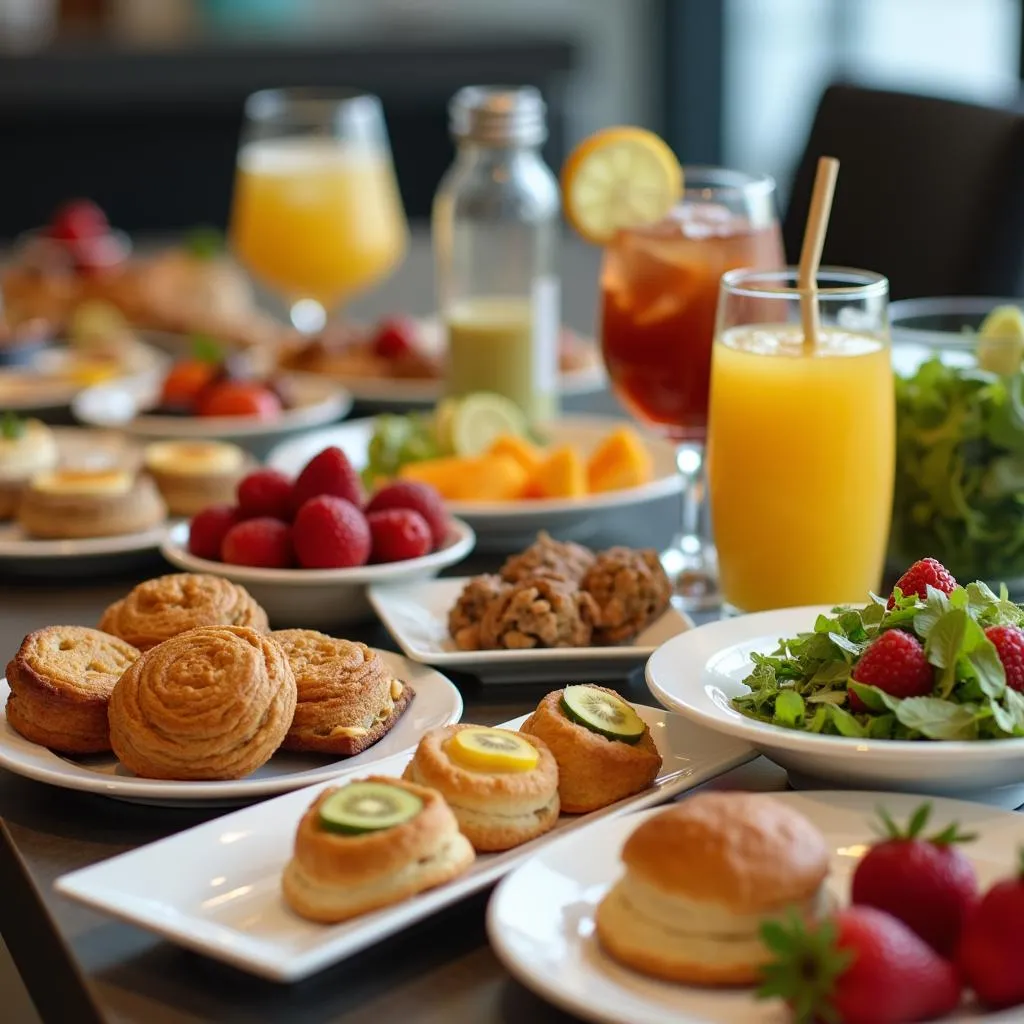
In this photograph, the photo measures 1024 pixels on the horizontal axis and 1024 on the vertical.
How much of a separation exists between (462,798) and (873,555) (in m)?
0.58

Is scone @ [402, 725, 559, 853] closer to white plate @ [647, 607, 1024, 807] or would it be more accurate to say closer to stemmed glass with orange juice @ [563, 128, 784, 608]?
white plate @ [647, 607, 1024, 807]

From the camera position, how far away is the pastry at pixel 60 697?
110 cm

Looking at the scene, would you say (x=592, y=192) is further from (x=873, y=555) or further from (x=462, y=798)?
(x=462, y=798)

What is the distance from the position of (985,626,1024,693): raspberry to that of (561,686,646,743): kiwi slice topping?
0.75ft

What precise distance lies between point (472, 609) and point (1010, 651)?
46cm

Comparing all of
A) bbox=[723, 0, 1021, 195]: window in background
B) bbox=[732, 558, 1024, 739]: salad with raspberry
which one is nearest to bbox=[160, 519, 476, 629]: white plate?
bbox=[732, 558, 1024, 739]: salad with raspberry

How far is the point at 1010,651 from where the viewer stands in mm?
1011

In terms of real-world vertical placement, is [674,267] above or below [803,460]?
above

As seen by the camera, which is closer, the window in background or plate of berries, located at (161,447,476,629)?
plate of berries, located at (161,447,476,629)

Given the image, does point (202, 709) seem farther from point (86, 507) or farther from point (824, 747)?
point (86, 507)

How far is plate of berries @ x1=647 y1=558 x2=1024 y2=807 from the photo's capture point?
966 millimetres

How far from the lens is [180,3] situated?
20.0 feet

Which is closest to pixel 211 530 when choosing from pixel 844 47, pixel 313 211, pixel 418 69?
pixel 313 211

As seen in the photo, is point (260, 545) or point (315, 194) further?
point (315, 194)
